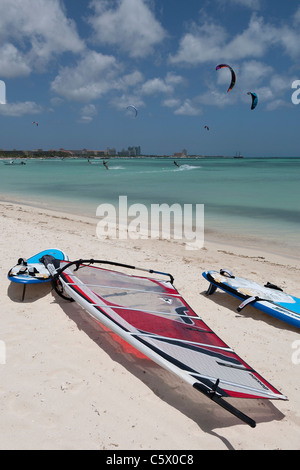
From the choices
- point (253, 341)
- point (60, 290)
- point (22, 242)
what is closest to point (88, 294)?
point (60, 290)

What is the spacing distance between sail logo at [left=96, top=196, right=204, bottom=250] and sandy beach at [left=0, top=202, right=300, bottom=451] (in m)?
4.16

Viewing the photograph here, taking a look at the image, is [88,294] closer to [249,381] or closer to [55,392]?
[55,392]

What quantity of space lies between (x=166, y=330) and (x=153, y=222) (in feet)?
28.5

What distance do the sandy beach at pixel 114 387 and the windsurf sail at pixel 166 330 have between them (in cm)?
32

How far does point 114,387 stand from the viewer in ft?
9.68

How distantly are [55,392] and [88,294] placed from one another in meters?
1.32

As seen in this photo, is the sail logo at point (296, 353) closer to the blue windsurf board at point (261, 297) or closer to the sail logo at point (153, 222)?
the blue windsurf board at point (261, 297)

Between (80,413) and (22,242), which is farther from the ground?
(22,242)

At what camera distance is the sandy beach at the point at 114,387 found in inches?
95.7

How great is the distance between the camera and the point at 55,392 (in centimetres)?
284

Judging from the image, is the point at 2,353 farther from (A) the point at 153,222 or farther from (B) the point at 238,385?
(A) the point at 153,222

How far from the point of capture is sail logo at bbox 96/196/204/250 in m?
9.42

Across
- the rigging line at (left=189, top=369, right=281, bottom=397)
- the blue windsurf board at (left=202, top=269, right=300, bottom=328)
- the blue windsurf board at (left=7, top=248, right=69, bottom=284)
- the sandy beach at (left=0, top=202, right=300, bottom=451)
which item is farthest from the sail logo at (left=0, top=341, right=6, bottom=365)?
the blue windsurf board at (left=202, top=269, right=300, bottom=328)

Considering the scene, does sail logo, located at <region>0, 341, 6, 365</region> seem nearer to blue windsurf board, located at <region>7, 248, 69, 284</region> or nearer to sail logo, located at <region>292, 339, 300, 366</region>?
blue windsurf board, located at <region>7, 248, 69, 284</region>
